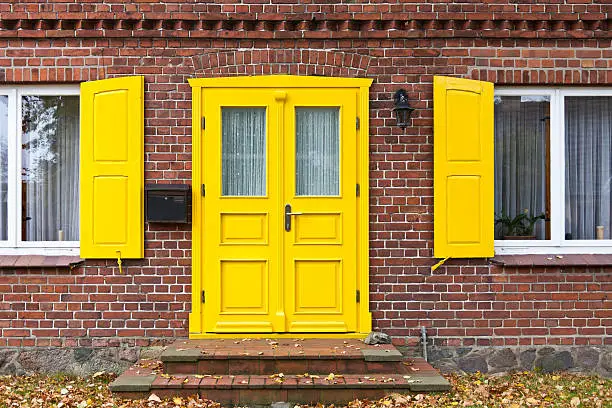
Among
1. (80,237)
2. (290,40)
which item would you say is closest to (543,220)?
(290,40)

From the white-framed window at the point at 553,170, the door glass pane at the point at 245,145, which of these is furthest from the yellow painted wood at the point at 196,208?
the white-framed window at the point at 553,170

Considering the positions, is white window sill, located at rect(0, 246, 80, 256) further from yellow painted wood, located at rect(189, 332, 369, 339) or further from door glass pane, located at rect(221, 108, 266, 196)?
door glass pane, located at rect(221, 108, 266, 196)

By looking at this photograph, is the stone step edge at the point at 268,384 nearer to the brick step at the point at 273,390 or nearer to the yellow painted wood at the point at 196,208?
the brick step at the point at 273,390

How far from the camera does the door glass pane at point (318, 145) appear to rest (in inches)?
281

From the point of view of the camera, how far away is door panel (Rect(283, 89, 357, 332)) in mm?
7070

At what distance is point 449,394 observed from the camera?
6.06 meters

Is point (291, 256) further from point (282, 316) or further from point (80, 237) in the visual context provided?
point (80, 237)

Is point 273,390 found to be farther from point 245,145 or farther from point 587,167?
point 587,167

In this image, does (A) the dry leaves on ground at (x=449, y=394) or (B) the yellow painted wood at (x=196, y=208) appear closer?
(A) the dry leaves on ground at (x=449, y=394)

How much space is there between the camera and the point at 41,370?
7.00 metres

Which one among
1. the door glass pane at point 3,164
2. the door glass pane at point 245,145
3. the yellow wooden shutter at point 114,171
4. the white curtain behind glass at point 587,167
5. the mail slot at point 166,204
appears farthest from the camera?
the white curtain behind glass at point 587,167

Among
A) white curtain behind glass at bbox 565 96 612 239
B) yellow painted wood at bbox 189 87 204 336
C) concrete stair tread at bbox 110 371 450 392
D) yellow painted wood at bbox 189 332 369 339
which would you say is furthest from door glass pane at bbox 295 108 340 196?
white curtain behind glass at bbox 565 96 612 239

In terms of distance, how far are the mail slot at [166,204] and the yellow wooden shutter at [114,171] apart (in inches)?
6.4

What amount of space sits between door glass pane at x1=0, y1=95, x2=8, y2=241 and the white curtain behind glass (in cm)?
593
